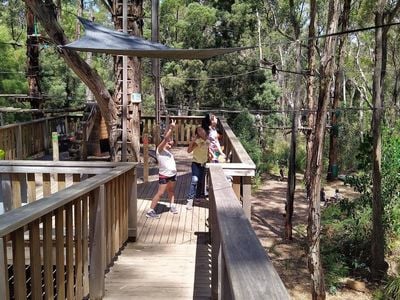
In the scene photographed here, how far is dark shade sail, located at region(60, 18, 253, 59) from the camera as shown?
493 cm

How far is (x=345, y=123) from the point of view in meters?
19.8

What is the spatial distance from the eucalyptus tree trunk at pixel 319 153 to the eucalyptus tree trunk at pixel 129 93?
349 cm

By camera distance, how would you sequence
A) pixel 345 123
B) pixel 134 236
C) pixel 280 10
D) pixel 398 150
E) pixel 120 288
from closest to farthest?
1. pixel 120 288
2. pixel 134 236
3. pixel 398 150
4. pixel 345 123
5. pixel 280 10

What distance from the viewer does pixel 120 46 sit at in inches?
199

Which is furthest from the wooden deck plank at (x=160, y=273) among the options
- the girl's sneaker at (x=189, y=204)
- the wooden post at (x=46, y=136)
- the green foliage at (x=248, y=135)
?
the green foliage at (x=248, y=135)

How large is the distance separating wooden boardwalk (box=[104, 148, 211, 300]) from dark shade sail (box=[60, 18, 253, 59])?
196 cm

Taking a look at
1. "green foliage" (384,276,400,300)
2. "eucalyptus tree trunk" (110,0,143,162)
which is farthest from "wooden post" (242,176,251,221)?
"eucalyptus tree trunk" (110,0,143,162)

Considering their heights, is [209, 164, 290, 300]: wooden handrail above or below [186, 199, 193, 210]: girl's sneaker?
above

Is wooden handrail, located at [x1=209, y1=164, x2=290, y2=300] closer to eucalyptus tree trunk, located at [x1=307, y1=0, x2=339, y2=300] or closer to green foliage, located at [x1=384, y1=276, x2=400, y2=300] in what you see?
eucalyptus tree trunk, located at [x1=307, y1=0, x2=339, y2=300]

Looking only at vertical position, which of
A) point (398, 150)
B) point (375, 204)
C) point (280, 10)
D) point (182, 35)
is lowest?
point (375, 204)

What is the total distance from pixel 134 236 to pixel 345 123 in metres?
16.9

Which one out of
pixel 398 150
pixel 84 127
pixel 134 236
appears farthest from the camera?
pixel 84 127

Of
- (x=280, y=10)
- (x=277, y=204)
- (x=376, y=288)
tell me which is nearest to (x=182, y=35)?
(x=280, y=10)

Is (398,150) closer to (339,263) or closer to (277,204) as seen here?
(339,263)
